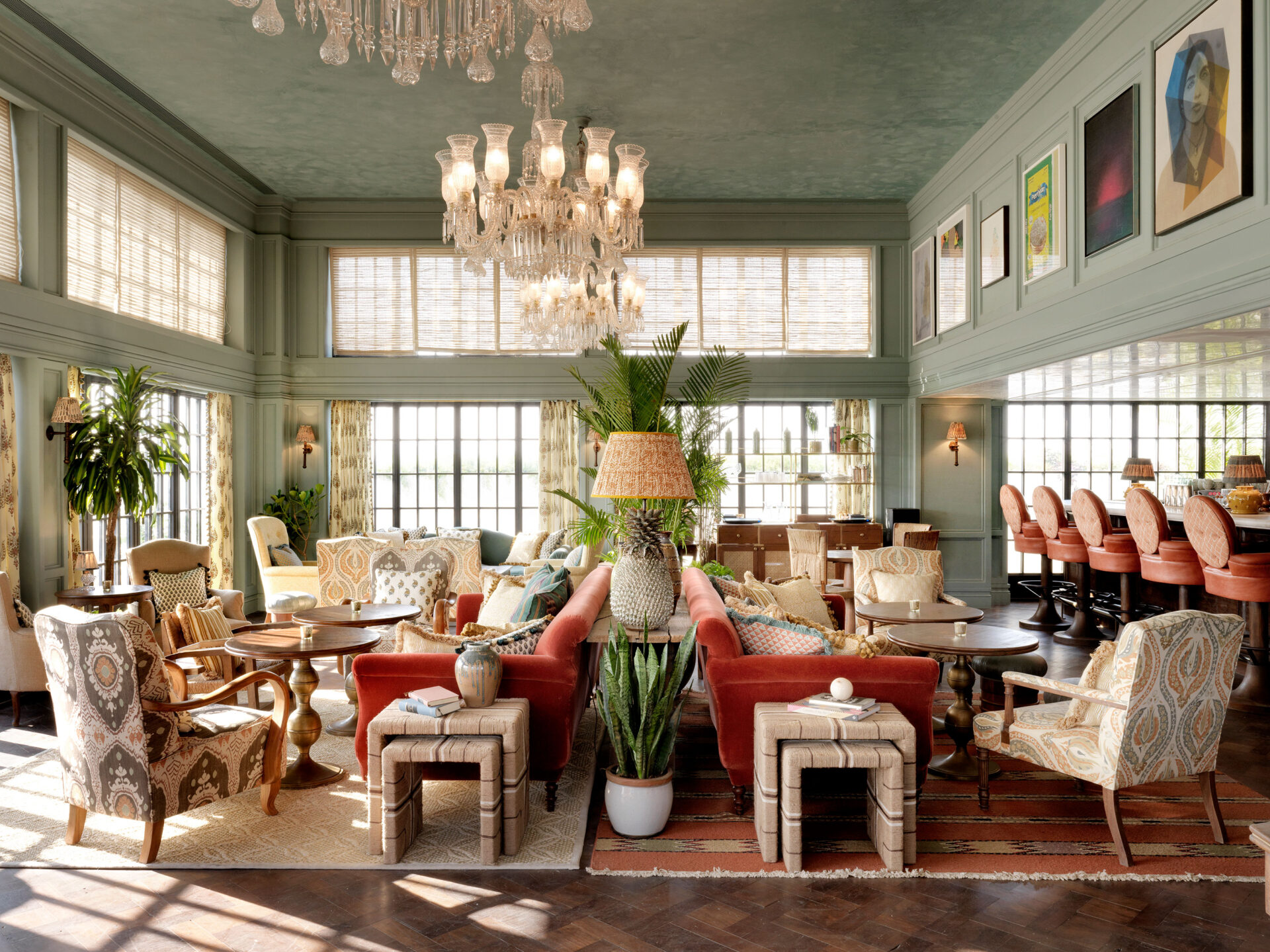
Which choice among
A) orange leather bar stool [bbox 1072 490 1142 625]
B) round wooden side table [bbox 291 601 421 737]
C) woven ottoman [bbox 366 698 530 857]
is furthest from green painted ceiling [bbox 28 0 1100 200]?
woven ottoman [bbox 366 698 530 857]

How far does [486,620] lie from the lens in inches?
211

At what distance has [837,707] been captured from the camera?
3539 millimetres

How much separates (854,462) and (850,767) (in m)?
7.51

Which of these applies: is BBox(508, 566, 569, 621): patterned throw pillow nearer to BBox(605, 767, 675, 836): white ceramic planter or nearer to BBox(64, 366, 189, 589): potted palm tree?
BBox(605, 767, 675, 836): white ceramic planter

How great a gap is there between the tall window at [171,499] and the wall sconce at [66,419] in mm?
526

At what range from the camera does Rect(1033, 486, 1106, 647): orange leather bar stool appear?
26.6 ft

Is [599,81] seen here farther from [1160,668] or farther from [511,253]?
[1160,668]

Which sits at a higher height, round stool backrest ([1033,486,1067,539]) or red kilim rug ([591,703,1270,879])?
round stool backrest ([1033,486,1067,539])

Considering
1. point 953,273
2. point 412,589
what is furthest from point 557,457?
point 953,273

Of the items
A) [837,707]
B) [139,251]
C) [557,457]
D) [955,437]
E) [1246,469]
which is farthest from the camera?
[557,457]

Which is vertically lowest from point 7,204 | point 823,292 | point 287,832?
point 287,832

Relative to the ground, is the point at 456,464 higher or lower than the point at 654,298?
lower

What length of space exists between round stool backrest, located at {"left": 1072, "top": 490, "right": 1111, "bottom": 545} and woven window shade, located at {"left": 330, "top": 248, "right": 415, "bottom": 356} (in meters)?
7.53

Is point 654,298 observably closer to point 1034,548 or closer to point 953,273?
point 953,273
